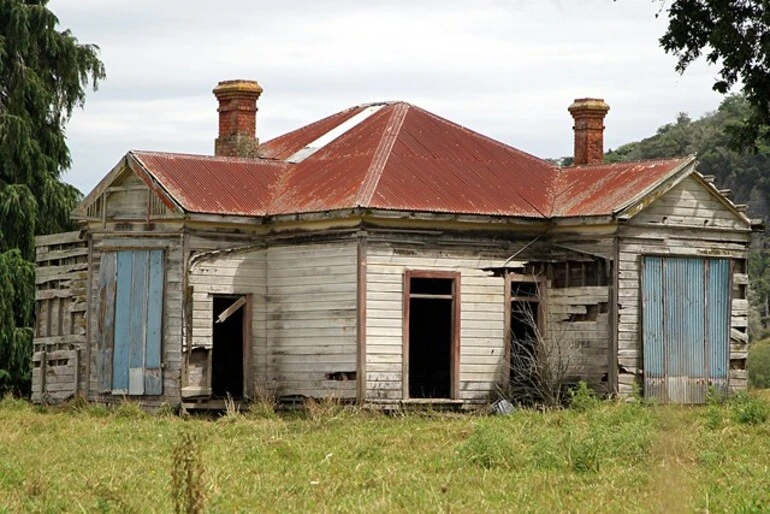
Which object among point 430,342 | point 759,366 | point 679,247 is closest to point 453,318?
point 679,247

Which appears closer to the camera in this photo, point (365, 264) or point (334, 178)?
point (365, 264)

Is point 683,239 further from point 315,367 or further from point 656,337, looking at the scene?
point 315,367

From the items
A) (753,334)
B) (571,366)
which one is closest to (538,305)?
(571,366)

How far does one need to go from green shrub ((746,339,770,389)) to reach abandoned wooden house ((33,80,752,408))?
10819mm

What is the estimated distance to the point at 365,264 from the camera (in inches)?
899

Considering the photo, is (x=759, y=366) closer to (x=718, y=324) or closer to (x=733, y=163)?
(x=718, y=324)

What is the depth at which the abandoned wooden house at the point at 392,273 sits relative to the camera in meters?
23.2

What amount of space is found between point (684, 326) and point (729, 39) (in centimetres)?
547

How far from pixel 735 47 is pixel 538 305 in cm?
586

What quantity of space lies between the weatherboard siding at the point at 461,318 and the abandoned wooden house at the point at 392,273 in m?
→ 0.03

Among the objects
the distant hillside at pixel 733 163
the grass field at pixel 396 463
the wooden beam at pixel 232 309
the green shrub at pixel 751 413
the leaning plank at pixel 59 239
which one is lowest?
the grass field at pixel 396 463

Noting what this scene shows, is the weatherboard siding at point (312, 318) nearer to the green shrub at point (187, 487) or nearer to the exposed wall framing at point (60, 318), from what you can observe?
the exposed wall framing at point (60, 318)

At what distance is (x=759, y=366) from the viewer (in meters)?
39.9

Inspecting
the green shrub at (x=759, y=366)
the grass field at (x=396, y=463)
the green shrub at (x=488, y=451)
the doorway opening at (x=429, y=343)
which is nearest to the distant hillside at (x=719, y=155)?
the green shrub at (x=759, y=366)
